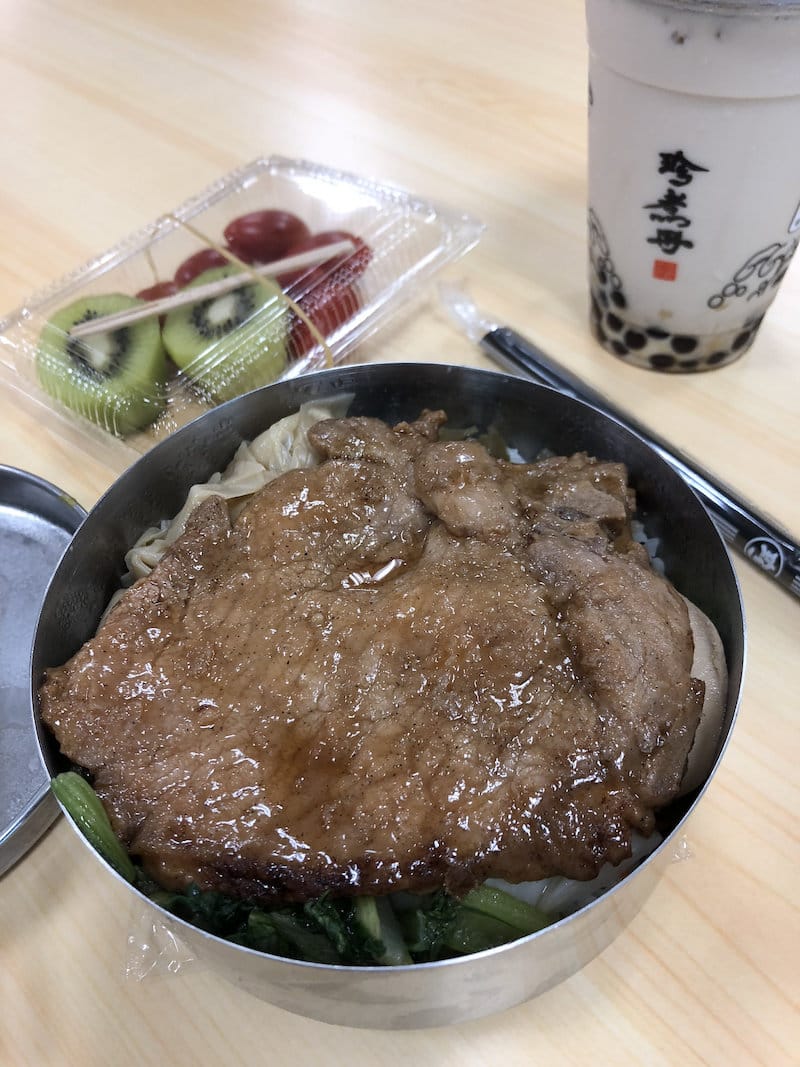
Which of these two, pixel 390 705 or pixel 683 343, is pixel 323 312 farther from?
pixel 390 705

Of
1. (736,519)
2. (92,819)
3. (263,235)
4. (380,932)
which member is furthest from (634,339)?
(92,819)

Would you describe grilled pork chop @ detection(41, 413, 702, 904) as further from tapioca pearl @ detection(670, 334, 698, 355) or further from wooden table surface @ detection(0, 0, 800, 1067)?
tapioca pearl @ detection(670, 334, 698, 355)

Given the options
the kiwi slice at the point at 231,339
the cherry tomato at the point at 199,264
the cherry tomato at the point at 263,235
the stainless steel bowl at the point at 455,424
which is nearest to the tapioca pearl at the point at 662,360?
the stainless steel bowl at the point at 455,424

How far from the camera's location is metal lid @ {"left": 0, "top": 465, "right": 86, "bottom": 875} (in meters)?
1.45

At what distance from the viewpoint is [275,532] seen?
148 centimetres

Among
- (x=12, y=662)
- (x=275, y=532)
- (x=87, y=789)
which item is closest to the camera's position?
(x=87, y=789)

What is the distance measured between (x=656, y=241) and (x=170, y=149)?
6.54 feet

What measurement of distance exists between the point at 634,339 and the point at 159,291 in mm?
1325

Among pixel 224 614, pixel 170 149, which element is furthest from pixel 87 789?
pixel 170 149

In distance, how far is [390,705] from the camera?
1.26 metres

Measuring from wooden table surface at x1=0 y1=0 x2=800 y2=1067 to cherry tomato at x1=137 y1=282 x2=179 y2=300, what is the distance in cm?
44

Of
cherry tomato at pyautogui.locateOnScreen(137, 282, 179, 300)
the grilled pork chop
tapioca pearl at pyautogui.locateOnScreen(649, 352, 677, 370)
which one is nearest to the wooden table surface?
tapioca pearl at pyautogui.locateOnScreen(649, 352, 677, 370)

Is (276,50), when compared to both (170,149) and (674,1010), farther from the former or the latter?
(674,1010)

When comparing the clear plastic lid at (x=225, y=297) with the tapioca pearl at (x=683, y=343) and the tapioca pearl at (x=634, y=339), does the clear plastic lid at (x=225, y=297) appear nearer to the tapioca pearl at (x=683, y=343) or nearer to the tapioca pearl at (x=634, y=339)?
the tapioca pearl at (x=634, y=339)
